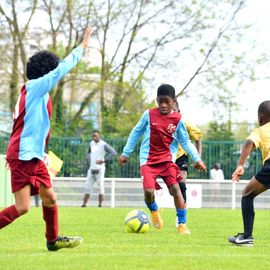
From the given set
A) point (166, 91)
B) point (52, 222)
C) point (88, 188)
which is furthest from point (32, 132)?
point (88, 188)

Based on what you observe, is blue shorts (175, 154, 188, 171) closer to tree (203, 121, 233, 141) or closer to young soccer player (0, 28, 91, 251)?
young soccer player (0, 28, 91, 251)

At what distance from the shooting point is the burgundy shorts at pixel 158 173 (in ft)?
42.2

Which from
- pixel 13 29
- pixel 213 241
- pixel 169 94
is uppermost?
pixel 13 29

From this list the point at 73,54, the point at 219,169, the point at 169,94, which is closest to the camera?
the point at 73,54

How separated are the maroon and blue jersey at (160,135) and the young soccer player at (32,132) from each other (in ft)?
12.4

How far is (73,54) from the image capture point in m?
9.05

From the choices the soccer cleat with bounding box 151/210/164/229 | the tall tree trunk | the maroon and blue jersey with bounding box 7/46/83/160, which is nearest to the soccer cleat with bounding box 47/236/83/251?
the maroon and blue jersey with bounding box 7/46/83/160

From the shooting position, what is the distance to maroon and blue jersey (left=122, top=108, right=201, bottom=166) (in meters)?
12.8

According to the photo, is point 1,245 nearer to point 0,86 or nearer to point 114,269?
point 114,269

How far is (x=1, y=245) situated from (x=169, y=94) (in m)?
3.38

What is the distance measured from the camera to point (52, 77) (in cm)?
894

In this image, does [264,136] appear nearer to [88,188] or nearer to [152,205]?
[152,205]

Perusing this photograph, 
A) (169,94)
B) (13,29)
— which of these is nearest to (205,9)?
(13,29)

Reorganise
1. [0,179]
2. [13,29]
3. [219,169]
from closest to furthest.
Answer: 1. [0,179]
2. [219,169]
3. [13,29]
